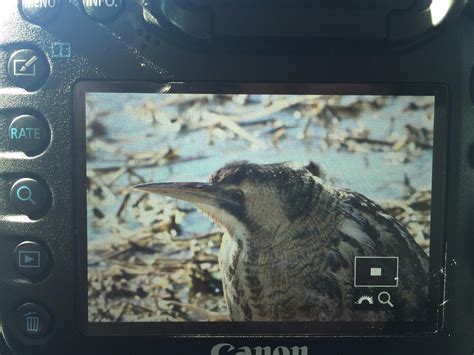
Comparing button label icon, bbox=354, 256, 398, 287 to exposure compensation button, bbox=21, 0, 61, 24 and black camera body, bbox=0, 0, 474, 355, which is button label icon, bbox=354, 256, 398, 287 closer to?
black camera body, bbox=0, 0, 474, 355

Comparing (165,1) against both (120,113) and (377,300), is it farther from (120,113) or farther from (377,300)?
(377,300)

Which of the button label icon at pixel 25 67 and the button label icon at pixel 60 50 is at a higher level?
the button label icon at pixel 60 50

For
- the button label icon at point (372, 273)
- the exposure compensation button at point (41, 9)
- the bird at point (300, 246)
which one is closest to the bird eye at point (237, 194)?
the bird at point (300, 246)

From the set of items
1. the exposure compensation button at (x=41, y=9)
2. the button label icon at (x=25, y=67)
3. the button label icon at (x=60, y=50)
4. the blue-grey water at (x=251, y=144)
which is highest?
the exposure compensation button at (x=41, y=9)

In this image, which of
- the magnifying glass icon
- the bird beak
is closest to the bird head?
the bird beak

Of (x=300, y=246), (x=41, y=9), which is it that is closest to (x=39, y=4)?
(x=41, y=9)

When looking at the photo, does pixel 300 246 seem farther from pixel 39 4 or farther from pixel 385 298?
pixel 39 4

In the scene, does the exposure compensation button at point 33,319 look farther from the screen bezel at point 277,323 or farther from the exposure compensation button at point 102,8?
the exposure compensation button at point 102,8
